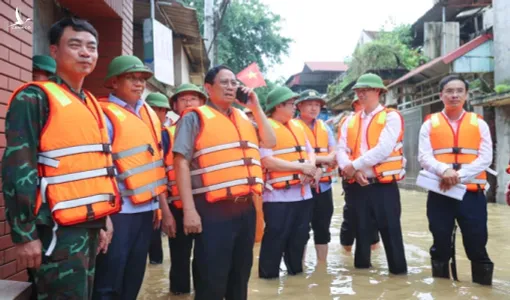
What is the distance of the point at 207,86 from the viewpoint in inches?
A: 138

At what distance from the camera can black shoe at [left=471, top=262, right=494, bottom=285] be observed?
4562 millimetres

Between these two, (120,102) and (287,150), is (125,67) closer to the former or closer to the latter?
(120,102)

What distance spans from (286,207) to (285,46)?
22552 mm

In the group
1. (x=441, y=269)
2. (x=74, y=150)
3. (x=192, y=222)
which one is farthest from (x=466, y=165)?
(x=74, y=150)

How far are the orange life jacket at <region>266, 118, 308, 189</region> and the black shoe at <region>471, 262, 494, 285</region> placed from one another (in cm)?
190

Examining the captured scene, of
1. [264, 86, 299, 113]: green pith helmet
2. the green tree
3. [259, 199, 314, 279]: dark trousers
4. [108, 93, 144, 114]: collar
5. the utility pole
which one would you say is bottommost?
[259, 199, 314, 279]: dark trousers

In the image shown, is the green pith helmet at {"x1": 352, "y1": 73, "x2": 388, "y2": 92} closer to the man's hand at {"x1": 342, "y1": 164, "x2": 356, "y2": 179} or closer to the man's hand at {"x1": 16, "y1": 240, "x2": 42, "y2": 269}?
the man's hand at {"x1": 342, "y1": 164, "x2": 356, "y2": 179}

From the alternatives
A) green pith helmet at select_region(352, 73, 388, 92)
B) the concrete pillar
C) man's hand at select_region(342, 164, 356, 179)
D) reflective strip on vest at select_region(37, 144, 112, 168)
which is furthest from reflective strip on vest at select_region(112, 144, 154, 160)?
the concrete pillar

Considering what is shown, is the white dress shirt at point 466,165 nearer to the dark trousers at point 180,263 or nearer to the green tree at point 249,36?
the dark trousers at point 180,263

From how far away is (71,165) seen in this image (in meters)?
2.44

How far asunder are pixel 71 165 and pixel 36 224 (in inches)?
13.0

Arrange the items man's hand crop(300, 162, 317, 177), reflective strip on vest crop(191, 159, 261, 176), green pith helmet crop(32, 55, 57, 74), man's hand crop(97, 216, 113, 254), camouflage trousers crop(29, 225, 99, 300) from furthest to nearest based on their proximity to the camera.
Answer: man's hand crop(300, 162, 317, 177) < green pith helmet crop(32, 55, 57, 74) < reflective strip on vest crop(191, 159, 261, 176) < man's hand crop(97, 216, 113, 254) < camouflage trousers crop(29, 225, 99, 300)

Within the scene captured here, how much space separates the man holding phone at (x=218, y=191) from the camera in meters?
3.13

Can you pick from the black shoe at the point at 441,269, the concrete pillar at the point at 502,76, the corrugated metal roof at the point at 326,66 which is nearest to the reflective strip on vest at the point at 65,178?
the black shoe at the point at 441,269
